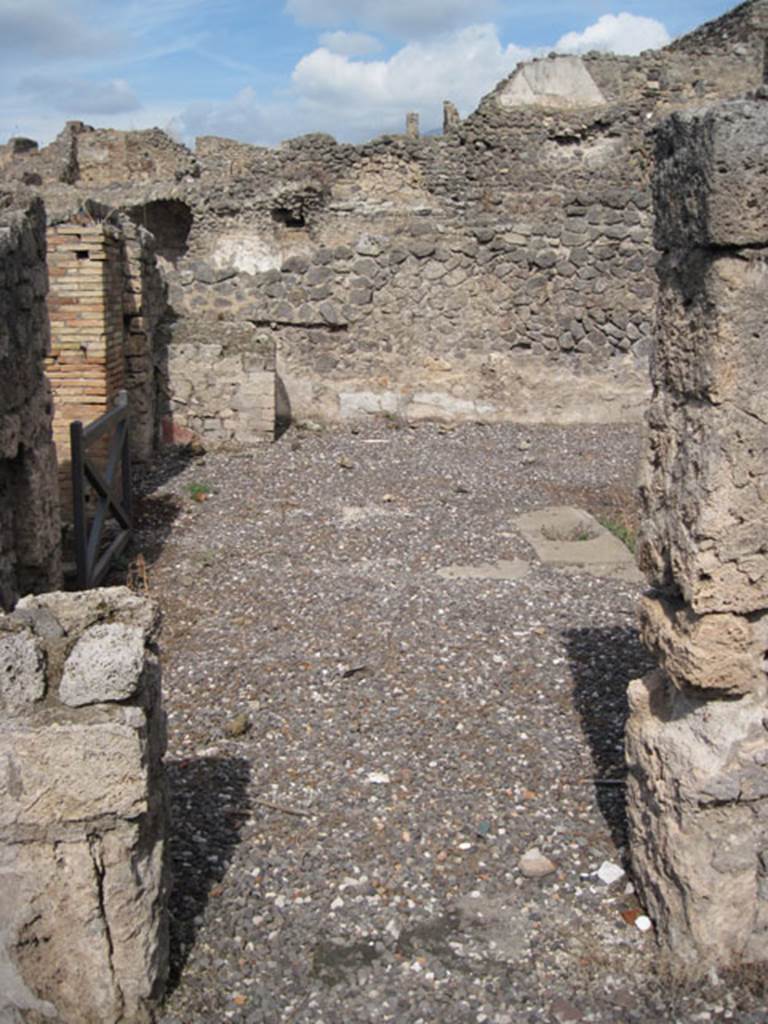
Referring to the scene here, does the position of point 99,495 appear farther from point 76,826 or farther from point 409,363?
point 409,363

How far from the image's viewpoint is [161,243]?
21.8m

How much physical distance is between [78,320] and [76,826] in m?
7.22

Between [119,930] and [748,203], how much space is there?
113 inches

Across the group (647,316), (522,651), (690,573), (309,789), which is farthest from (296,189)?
(690,573)

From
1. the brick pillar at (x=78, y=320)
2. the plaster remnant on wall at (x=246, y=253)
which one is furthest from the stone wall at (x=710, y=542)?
the plaster remnant on wall at (x=246, y=253)

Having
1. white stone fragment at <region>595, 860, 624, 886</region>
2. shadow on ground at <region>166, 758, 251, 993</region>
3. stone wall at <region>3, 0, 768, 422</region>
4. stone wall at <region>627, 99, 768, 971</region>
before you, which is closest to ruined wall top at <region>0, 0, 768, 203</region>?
stone wall at <region>3, 0, 768, 422</region>

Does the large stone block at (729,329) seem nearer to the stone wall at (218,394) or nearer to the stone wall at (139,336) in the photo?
the stone wall at (139,336)

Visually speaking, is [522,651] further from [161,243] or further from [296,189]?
[161,243]

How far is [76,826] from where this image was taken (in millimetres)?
2758

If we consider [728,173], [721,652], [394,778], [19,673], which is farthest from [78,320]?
Result: [721,652]

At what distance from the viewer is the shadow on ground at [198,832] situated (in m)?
3.41

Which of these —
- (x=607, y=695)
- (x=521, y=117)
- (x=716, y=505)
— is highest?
(x=521, y=117)

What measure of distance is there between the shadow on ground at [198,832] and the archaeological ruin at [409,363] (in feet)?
1.24

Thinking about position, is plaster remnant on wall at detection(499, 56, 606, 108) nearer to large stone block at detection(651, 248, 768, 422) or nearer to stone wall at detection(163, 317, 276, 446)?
stone wall at detection(163, 317, 276, 446)
